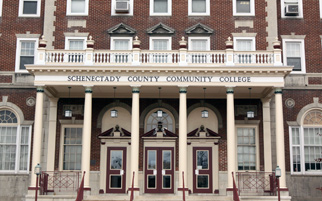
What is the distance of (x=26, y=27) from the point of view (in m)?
25.3

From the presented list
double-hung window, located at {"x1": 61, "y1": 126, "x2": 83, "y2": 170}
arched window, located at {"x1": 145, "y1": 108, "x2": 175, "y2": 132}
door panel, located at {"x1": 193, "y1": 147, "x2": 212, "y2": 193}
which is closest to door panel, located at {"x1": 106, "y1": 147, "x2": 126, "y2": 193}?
double-hung window, located at {"x1": 61, "y1": 126, "x2": 83, "y2": 170}

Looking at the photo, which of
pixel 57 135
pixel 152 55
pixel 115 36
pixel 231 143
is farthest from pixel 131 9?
pixel 231 143

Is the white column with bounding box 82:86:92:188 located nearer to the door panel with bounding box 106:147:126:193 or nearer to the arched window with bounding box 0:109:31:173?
the door panel with bounding box 106:147:126:193

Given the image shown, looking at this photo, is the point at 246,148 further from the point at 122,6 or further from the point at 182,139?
the point at 122,6

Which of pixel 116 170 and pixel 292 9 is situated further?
pixel 292 9

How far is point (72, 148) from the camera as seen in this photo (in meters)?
24.0

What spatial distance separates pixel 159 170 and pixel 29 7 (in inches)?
481

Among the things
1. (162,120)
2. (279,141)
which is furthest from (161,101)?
(279,141)

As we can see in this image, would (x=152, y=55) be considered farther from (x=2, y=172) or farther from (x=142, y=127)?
(x=2, y=172)

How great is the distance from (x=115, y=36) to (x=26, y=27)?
17.4ft

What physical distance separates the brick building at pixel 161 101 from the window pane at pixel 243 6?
6cm

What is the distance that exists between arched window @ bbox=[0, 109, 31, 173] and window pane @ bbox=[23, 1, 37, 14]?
5.98 meters

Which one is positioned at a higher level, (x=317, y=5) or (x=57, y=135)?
(x=317, y=5)

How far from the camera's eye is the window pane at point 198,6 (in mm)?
25188
